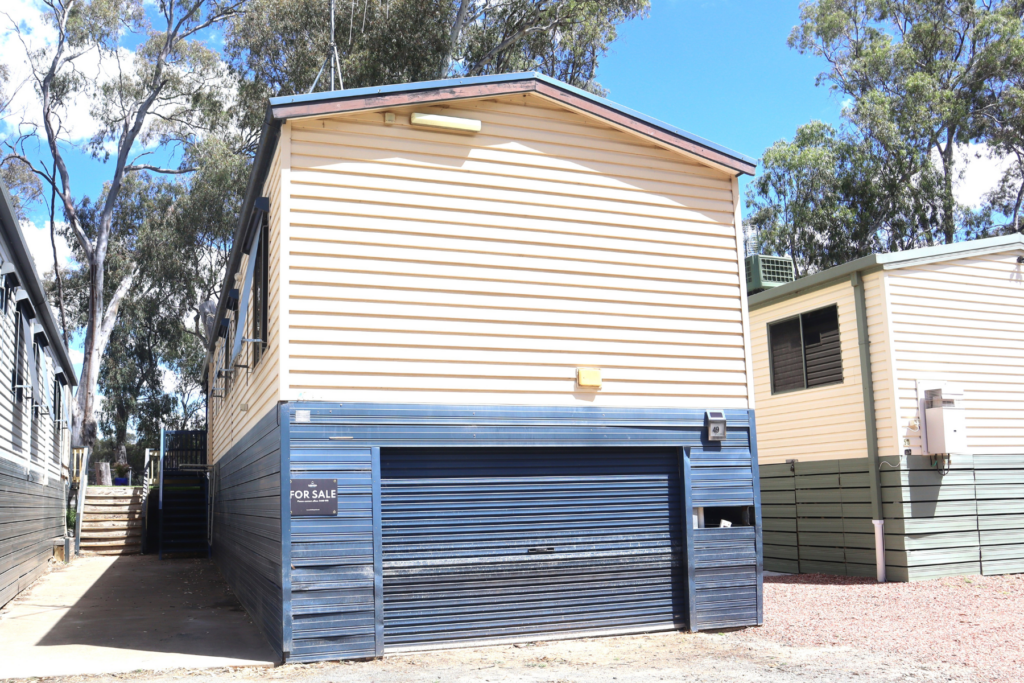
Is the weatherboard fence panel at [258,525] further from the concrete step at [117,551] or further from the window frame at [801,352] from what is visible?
the window frame at [801,352]

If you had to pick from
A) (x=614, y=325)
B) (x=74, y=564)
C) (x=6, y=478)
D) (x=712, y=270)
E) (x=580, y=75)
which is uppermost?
(x=580, y=75)

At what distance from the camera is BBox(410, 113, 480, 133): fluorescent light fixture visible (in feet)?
25.1

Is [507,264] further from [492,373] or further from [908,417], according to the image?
[908,417]

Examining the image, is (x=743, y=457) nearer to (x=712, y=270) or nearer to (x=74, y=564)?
(x=712, y=270)

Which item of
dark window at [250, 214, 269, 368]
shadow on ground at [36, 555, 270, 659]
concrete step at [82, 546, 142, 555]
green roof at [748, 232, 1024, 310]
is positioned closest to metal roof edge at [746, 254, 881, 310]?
green roof at [748, 232, 1024, 310]

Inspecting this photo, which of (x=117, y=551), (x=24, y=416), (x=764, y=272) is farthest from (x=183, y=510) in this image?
(x=764, y=272)

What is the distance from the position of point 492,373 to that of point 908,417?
6.30m

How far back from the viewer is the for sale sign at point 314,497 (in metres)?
6.71

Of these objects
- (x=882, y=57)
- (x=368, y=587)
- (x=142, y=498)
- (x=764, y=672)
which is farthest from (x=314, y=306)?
(x=882, y=57)

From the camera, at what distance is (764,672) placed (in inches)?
257

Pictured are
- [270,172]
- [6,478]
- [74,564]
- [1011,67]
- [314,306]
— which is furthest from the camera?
[1011,67]

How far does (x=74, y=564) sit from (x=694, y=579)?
13143mm

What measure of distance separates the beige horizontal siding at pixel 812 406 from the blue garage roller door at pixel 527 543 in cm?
442

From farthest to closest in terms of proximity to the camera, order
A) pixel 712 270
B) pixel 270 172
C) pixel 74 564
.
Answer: pixel 74 564, pixel 712 270, pixel 270 172
